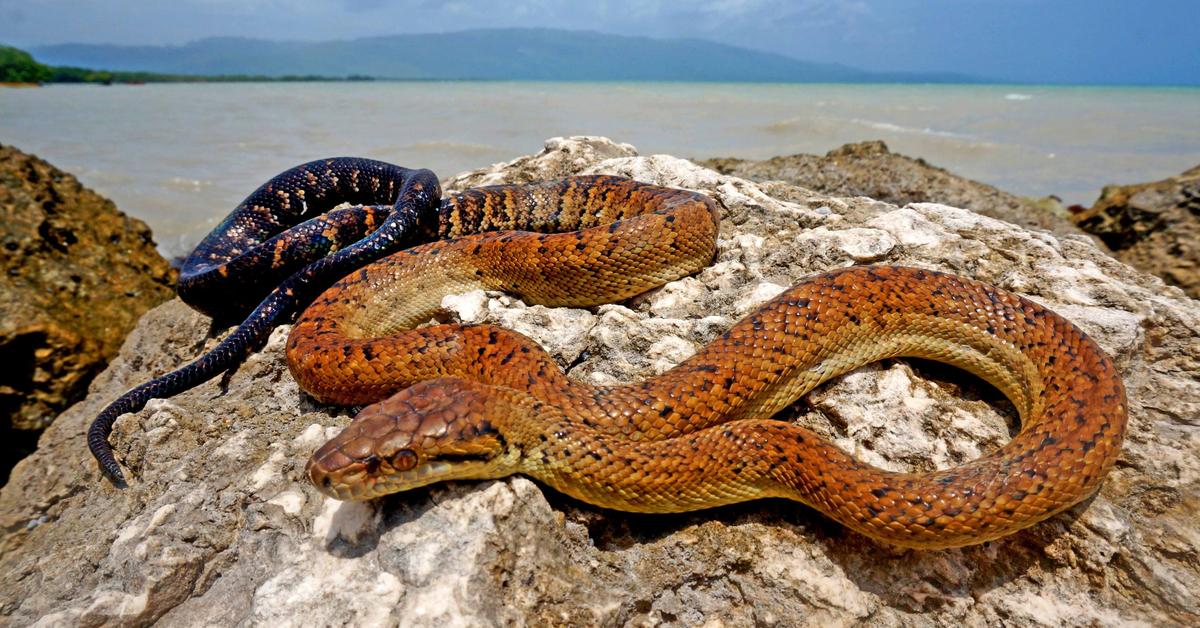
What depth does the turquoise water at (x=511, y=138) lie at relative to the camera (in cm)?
1655

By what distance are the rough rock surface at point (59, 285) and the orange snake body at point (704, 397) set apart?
4.31 meters

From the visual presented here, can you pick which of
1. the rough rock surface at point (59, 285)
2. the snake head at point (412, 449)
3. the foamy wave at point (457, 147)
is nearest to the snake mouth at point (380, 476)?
the snake head at point (412, 449)

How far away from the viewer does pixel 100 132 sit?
83.5 ft

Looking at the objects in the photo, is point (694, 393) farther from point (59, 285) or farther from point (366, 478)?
point (59, 285)

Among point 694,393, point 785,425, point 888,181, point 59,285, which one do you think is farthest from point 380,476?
point 888,181

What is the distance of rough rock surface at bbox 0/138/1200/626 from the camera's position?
2668 mm

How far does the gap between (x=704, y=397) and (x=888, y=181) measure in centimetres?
730

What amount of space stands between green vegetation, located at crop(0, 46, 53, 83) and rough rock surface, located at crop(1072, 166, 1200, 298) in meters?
95.0

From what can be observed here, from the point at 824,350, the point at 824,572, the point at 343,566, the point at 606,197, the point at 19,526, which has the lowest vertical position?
the point at 19,526

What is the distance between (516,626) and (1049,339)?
313cm

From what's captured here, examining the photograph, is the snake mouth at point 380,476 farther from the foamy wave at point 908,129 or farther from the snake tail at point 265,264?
the foamy wave at point 908,129

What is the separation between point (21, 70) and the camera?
69.6m

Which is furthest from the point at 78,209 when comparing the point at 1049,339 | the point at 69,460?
the point at 1049,339

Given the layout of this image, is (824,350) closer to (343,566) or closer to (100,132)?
(343,566)
